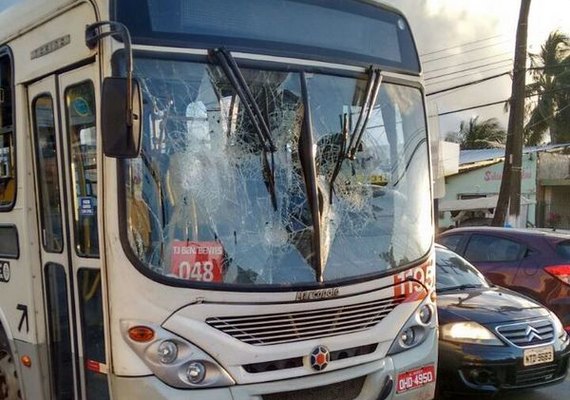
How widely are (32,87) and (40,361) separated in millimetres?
1720

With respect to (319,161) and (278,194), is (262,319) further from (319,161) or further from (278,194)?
(319,161)

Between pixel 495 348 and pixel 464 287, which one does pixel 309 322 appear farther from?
pixel 464 287

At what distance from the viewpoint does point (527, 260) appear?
28.0 ft

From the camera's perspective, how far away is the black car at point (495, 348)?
18.2 ft

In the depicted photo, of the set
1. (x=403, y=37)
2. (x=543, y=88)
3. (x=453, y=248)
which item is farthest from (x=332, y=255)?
(x=543, y=88)

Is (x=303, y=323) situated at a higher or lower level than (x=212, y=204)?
lower

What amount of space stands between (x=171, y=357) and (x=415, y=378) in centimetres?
168

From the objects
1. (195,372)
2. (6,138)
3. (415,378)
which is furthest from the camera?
(6,138)

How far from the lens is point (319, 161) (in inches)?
158

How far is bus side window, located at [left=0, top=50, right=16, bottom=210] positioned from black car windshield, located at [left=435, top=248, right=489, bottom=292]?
417 centimetres

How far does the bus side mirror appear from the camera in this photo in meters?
3.24

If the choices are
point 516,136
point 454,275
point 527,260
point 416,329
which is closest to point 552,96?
point 516,136

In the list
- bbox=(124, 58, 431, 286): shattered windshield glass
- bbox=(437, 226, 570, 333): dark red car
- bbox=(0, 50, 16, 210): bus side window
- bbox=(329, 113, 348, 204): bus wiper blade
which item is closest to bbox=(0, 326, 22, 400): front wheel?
bbox=(0, 50, 16, 210): bus side window

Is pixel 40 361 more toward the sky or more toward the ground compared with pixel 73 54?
more toward the ground
